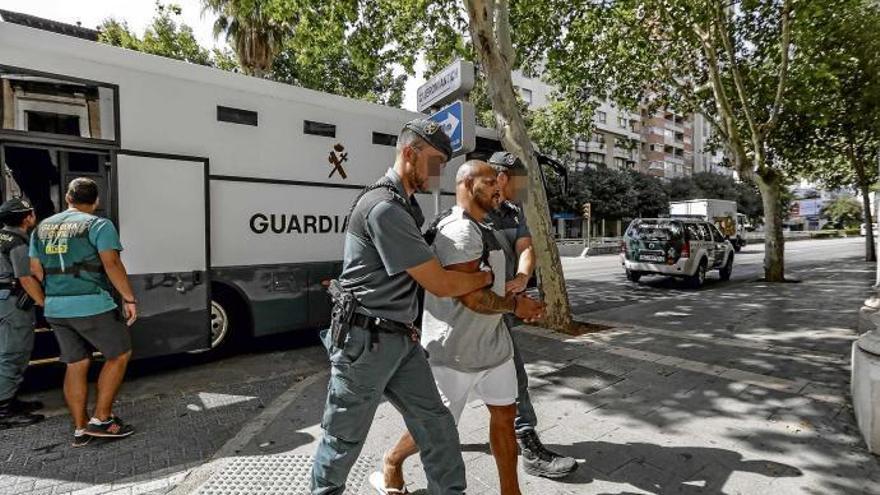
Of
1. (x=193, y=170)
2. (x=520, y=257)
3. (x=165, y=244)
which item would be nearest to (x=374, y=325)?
(x=520, y=257)

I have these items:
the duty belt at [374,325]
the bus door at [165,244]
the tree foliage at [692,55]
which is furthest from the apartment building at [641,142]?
the duty belt at [374,325]

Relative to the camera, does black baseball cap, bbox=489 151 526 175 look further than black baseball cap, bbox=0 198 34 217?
No

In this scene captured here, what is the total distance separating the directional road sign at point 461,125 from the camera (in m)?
4.20

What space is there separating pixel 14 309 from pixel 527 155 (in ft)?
19.0

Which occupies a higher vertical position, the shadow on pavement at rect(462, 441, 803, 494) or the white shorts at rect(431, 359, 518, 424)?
the white shorts at rect(431, 359, 518, 424)

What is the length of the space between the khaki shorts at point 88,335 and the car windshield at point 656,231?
11.7 metres

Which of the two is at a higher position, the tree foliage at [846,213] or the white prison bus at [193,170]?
the tree foliage at [846,213]

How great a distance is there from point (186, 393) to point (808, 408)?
5.50 meters

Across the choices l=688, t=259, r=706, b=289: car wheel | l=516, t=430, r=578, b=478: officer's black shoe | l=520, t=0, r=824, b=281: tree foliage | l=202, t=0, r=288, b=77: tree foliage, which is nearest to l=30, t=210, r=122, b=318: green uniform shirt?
l=516, t=430, r=578, b=478: officer's black shoe

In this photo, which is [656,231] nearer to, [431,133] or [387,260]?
[431,133]

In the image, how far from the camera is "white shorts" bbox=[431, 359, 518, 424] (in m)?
2.30

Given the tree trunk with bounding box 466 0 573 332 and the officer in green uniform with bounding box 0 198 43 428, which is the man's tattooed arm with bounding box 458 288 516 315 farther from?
the tree trunk with bounding box 466 0 573 332

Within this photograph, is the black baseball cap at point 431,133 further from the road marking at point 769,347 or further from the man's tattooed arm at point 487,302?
the road marking at point 769,347

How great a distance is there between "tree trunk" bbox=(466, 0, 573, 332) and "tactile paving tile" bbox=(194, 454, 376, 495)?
429cm
